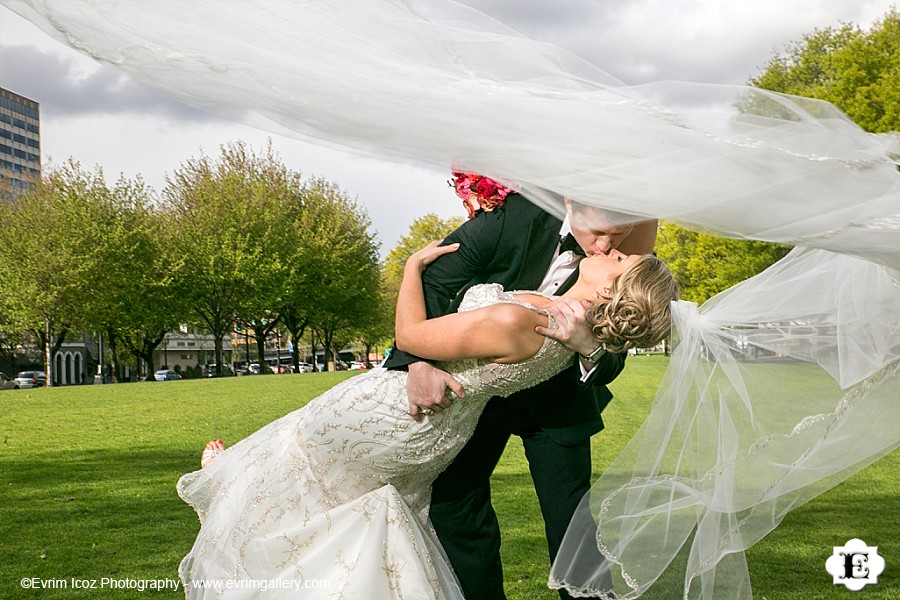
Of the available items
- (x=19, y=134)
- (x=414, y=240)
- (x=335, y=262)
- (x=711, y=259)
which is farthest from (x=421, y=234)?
(x=19, y=134)

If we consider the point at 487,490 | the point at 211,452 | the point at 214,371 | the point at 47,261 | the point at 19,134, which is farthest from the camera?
the point at 19,134

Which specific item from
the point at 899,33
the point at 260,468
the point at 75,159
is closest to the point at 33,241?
the point at 75,159

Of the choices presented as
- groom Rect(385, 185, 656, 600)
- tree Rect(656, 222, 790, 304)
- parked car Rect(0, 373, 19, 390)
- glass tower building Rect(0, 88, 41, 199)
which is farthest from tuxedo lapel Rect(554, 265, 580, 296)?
glass tower building Rect(0, 88, 41, 199)

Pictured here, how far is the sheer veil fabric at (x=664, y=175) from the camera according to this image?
3.07 metres

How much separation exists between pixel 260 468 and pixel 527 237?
184 centimetres

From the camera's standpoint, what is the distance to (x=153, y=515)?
913cm

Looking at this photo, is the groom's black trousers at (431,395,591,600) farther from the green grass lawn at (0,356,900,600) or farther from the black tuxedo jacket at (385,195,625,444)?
the green grass lawn at (0,356,900,600)

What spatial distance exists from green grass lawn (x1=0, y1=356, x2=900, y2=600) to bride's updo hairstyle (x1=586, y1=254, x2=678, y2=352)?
3452 millimetres

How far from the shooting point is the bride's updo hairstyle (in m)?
3.65

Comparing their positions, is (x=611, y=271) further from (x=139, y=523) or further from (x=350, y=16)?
(x=139, y=523)

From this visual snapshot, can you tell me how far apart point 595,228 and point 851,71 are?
34.8 m

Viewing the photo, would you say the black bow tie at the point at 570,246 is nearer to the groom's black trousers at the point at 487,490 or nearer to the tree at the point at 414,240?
the groom's black trousers at the point at 487,490

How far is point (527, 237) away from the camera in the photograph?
13.2 ft

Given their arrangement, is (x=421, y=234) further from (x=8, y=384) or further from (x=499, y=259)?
(x=499, y=259)
